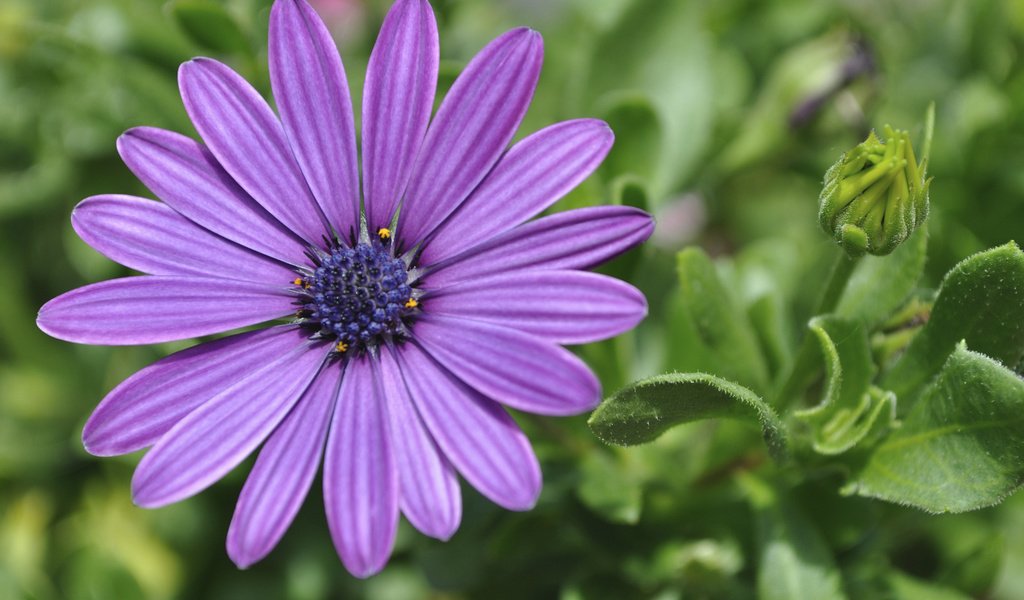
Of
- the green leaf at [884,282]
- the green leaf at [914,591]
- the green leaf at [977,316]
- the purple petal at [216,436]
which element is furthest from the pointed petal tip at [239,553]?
the green leaf at [914,591]

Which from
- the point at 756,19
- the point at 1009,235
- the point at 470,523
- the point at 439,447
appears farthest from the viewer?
the point at 756,19

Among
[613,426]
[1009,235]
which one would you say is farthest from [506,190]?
[1009,235]

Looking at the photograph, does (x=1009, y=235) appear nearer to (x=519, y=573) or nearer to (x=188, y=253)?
(x=519, y=573)

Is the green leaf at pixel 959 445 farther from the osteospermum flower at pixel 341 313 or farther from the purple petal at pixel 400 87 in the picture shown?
the purple petal at pixel 400 87

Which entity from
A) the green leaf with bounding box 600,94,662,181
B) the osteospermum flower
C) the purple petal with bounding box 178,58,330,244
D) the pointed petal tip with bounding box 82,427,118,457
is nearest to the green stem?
the osteospermum flower

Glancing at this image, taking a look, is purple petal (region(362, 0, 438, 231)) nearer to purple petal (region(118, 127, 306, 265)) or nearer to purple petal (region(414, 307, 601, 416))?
purple petal (region(118, 127, 306, 265))

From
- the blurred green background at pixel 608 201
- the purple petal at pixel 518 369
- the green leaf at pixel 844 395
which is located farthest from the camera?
the blurred green background at pixel 608 201

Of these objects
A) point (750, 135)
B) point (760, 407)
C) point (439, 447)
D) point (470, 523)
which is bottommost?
point (470, 523)
